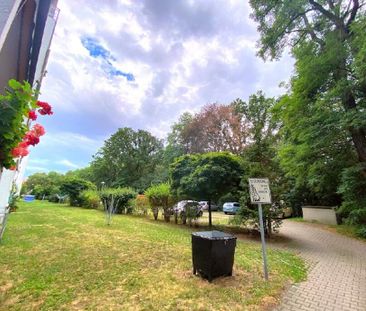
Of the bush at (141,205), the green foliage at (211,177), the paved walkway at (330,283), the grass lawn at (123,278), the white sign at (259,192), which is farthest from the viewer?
the bush at (141,205)

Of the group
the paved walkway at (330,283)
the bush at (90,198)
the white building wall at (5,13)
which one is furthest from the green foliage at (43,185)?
the white building wall at (5,13)

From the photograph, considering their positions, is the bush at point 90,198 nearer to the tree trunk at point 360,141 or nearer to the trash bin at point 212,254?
the trash bin at point 212,254

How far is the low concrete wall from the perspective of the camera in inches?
616

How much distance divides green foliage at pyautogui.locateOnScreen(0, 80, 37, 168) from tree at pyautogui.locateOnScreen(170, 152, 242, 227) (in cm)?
903

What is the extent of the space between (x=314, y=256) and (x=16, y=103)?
28.2 feet

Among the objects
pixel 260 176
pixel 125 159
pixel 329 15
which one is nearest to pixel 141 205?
pixel 260 176

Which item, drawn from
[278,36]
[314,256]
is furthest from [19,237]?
[278,36]

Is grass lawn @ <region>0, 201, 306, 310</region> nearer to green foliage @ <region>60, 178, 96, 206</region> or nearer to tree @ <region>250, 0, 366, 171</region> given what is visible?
tree @ <region>250, 0, 366, 171</region>

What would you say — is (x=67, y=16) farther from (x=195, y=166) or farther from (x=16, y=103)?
(x=195, y=166)

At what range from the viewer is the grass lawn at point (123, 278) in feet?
11.7

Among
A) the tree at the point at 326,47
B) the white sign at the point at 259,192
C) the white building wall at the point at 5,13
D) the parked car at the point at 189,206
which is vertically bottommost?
the parked car at the point at 189,206

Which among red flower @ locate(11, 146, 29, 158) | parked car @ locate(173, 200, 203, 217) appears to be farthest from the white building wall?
parked car @ locate(173, 200, 203, 217)

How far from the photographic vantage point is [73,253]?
602cm

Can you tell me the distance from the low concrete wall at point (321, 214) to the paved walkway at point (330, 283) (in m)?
8.07
